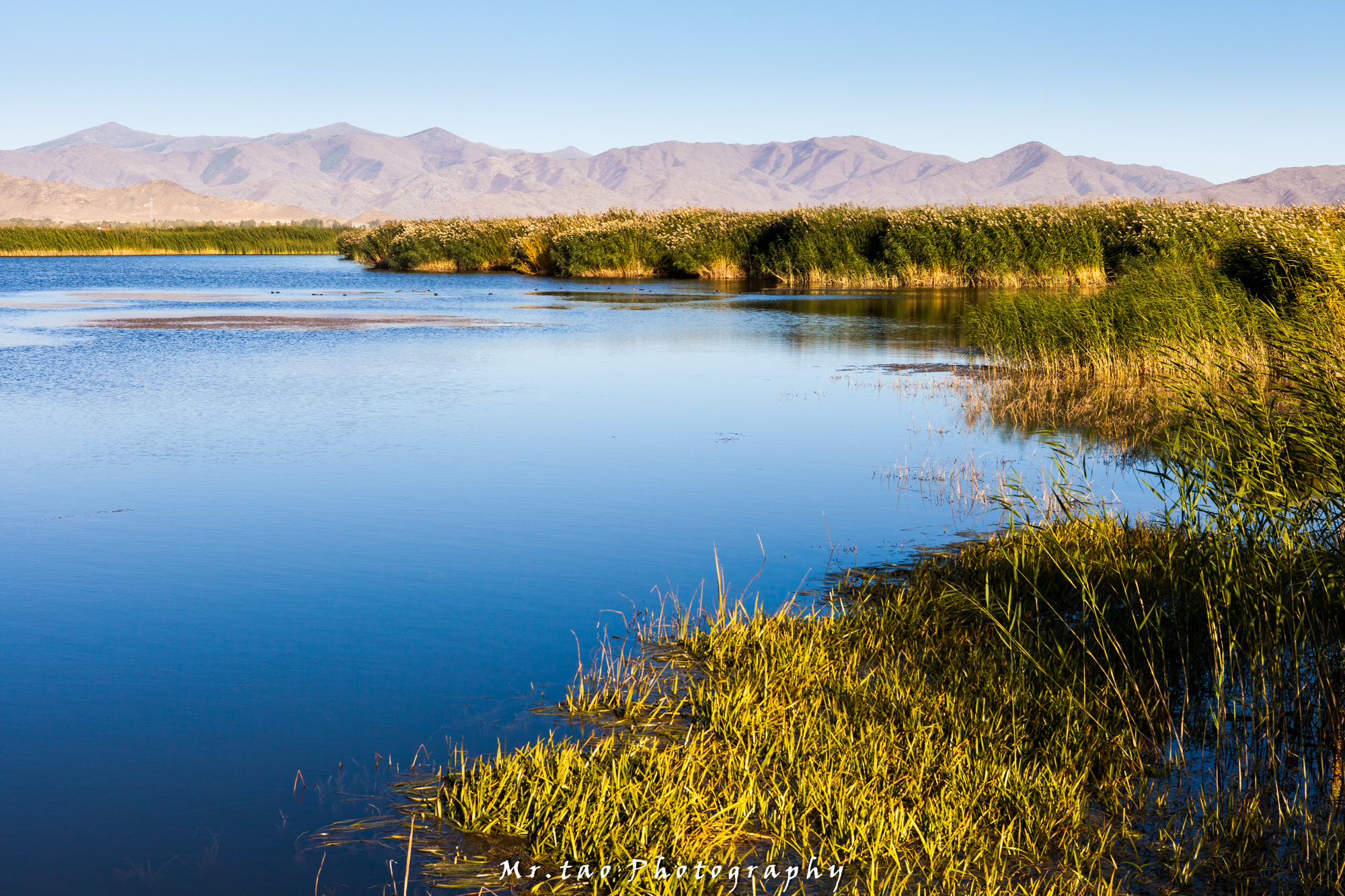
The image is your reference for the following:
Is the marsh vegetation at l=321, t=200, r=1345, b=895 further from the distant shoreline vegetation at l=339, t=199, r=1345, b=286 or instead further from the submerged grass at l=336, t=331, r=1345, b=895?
the distant shoreline vegetation at l=339, t=199, r=1345, b=286

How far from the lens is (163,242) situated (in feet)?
243

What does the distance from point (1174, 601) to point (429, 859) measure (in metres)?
3.70

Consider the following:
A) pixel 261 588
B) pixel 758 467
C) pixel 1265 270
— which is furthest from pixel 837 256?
pixel 261 588

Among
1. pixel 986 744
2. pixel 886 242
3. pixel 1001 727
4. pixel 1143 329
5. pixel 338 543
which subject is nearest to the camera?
pixel 986 744

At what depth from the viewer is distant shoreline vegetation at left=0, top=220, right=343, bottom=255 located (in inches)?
2766

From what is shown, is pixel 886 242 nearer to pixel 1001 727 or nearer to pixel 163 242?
pixel 1001 727

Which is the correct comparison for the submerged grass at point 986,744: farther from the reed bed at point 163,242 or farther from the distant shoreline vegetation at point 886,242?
the reed bed at point 163,242

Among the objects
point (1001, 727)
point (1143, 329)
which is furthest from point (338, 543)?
point (1143, 329)

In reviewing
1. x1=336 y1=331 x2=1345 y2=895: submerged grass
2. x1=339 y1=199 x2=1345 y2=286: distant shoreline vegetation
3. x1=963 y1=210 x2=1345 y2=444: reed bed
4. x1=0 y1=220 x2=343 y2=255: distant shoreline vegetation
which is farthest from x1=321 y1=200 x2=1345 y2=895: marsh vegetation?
x1=0 y1=220 x2=343 y2=255: distant shoreline vegetation

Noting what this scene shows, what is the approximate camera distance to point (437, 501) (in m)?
9.10

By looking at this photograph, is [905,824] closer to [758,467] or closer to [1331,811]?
[1331,811]

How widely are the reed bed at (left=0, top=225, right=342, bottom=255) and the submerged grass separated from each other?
76.1 meters

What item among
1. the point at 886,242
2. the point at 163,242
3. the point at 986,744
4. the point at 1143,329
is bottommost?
the point at 986,744

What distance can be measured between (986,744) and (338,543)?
5.12 meters
